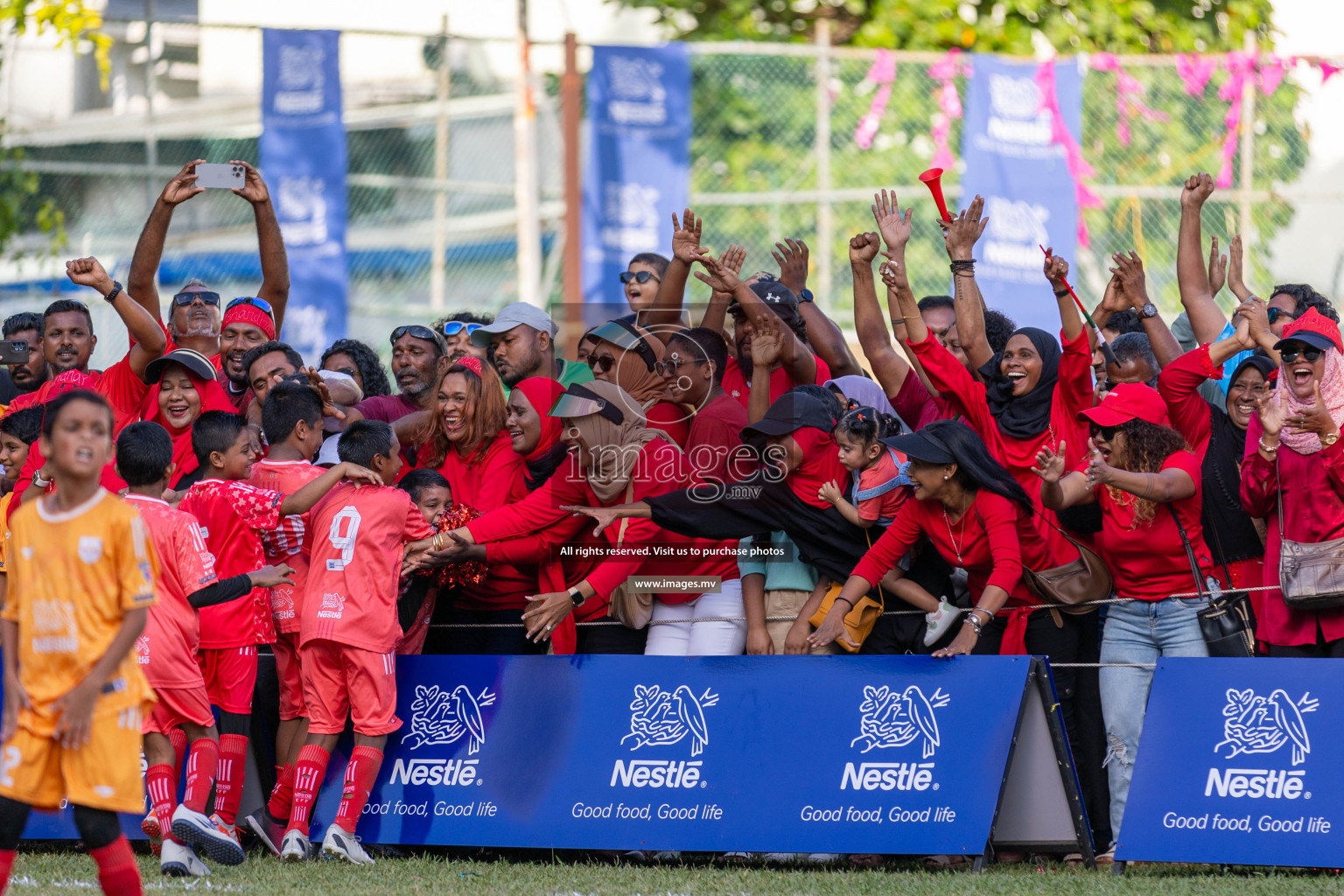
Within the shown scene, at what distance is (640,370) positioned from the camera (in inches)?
273

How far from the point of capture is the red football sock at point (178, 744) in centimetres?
646

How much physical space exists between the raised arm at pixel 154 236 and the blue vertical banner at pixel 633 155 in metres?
8.72

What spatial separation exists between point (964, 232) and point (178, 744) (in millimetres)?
4277

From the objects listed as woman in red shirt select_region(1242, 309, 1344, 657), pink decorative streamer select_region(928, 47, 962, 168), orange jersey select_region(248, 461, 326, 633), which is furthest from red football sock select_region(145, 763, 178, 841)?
pink decorative streamer select_region(928, 47, 962, 168)

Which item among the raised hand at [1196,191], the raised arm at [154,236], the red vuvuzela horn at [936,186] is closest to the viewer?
the red vuvuzela horn at [936,186]

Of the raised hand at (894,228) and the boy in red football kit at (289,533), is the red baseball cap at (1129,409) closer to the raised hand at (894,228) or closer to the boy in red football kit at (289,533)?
the raised hand at (894,228)

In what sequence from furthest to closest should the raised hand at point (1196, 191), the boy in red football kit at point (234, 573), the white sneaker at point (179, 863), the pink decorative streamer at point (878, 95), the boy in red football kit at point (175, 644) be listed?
1. the pink decorative streamer at point (878, 95)
2. the raised hand at point (1196, 191)
3. the boy in red football kit at point (234, 573)
4. the boy in red football kit at point (175, 644)
5. the white sneaker at point (179, 863)

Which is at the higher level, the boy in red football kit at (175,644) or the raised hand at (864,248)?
the raised hand at (864,248)

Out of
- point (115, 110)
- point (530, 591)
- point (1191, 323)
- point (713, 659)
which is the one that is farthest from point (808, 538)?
point (115, 110)

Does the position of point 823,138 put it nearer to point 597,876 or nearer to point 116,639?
point 597,876

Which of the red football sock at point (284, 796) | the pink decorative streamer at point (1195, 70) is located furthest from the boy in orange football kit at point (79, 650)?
the pink decorative streamer at point (1195, 70)

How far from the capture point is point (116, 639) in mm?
4707

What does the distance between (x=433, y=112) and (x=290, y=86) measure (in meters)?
3.12

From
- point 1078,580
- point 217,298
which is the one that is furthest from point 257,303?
point 1078,580
